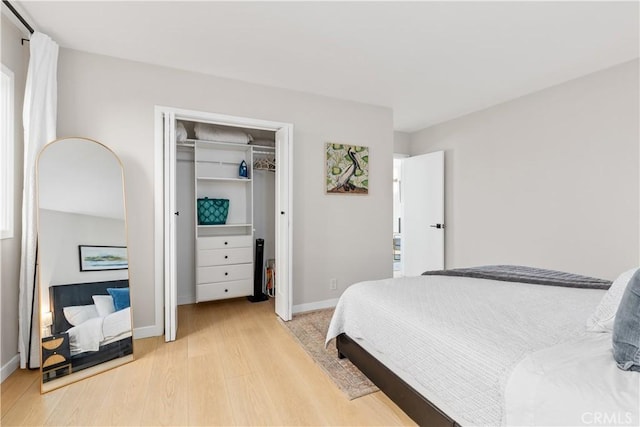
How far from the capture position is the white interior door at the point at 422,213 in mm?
4246

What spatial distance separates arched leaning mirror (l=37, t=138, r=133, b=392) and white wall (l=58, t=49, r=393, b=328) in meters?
0.27

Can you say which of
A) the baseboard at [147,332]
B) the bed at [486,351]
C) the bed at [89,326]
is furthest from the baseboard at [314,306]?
the bed at [89,326]

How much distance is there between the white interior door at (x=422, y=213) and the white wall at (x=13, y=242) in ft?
14.2

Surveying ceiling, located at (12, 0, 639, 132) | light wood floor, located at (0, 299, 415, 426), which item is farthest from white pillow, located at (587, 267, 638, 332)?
ceiling, located at (12, 0, 639, 132)

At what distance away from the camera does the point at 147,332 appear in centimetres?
260

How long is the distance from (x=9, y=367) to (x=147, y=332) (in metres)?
0.83

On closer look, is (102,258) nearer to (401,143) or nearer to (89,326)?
(89,326)

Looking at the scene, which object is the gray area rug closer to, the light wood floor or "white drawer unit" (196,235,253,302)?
the light wood floor

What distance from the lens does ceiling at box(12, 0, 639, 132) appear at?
1901mm

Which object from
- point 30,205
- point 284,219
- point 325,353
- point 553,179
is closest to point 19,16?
point 30,205

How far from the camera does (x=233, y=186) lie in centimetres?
379

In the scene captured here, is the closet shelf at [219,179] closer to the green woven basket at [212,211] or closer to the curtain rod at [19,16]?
the green woven basket at [212,211]

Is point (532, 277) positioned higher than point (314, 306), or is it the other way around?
point (532, 277)

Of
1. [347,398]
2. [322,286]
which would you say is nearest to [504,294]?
[347,398]
